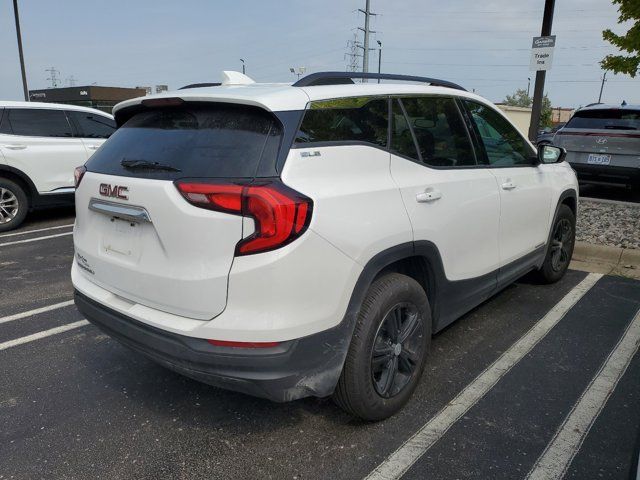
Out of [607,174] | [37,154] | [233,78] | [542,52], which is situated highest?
[542,52]

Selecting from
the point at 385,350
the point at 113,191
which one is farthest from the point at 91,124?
the point at 385,350

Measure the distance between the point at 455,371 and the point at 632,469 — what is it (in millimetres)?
1604

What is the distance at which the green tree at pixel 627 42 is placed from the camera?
698 cm

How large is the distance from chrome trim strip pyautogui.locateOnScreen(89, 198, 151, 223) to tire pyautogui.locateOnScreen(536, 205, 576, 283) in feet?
11.7

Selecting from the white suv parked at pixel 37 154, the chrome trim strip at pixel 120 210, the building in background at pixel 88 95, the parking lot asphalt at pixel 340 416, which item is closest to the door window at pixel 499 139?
the parking lot asphalt at pixel 340 416

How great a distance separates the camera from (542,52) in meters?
8.56

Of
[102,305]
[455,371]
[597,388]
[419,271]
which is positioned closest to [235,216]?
[102,305]

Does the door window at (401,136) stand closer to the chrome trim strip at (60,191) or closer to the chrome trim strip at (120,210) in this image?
the chrome trim strip at (120,210)

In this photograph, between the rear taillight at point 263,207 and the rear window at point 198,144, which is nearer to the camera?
the rear taillight at point 263,207

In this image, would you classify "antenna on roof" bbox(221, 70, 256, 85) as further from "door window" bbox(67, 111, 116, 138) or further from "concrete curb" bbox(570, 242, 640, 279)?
"door window" bbox(67, 111, 116, 138)

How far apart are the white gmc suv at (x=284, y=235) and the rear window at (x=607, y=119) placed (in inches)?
273

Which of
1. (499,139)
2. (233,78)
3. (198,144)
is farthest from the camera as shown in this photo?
(499,139)

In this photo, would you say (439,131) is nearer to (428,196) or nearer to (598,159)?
(428,196)

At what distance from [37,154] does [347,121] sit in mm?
6880
